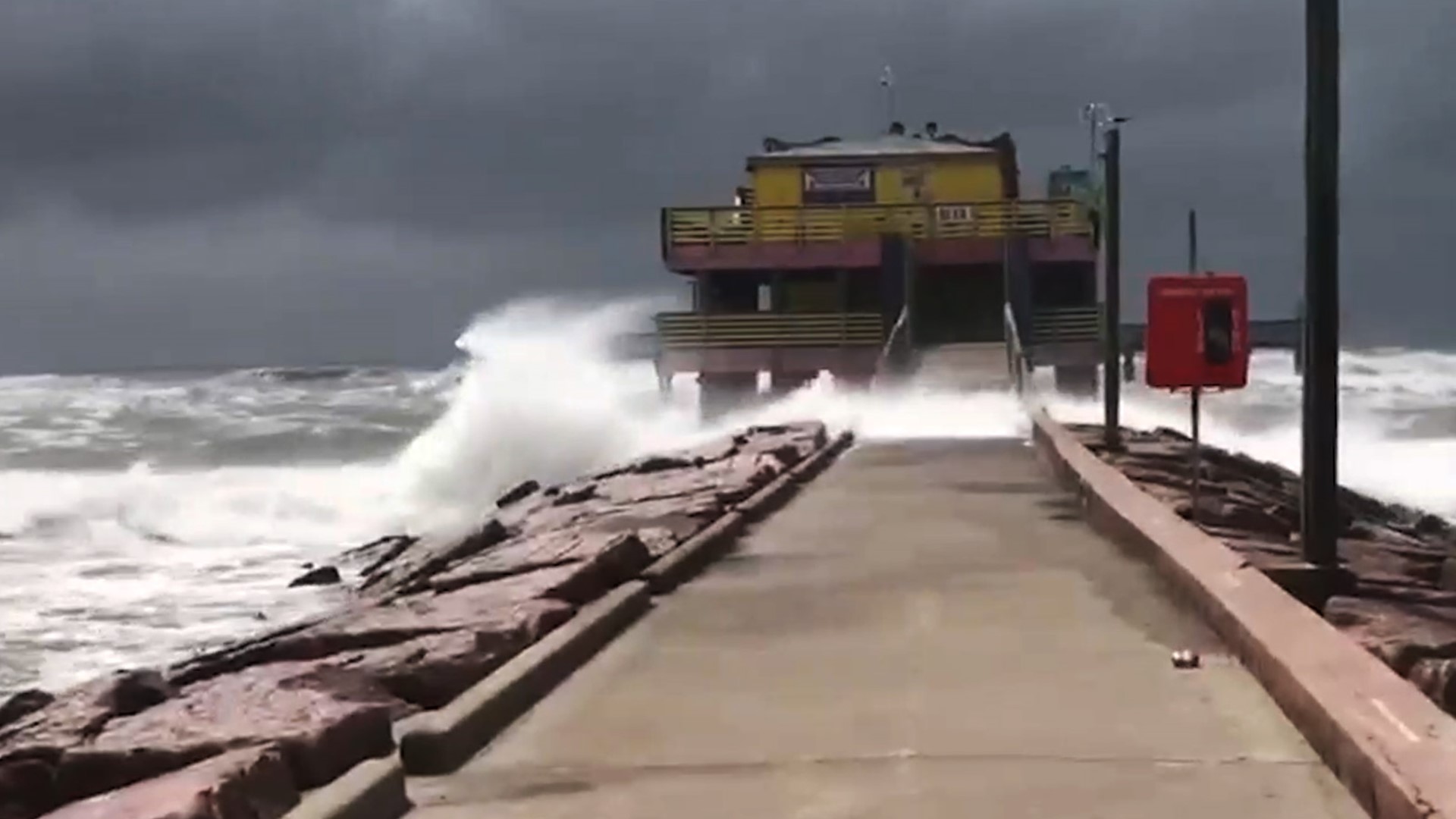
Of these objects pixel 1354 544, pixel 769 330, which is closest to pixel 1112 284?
pixel 1354 544

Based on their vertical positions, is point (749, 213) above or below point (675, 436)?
above

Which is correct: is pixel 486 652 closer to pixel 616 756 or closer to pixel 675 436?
pixel 616 756

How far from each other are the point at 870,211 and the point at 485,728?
117ft

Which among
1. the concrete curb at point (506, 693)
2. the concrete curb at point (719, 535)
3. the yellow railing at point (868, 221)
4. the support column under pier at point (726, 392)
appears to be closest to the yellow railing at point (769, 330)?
the support column under pier at point (726, 392)

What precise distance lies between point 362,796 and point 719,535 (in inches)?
277

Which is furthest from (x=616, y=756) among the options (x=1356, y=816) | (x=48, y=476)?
(x=48, y=476)

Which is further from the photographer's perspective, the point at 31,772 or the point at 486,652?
the point at 486,652

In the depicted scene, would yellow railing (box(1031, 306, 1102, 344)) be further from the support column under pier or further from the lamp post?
the lamp post

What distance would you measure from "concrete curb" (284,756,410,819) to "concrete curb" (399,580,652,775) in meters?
0.28

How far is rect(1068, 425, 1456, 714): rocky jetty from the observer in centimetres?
716

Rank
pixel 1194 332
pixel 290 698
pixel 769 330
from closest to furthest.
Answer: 1. pixel 290 698
2. pixel 1194 332
3. pixel 769 330

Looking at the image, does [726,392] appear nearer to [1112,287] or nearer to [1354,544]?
[1112,287]

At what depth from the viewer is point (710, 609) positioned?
929 centimetres

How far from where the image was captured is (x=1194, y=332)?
10.9 meters
